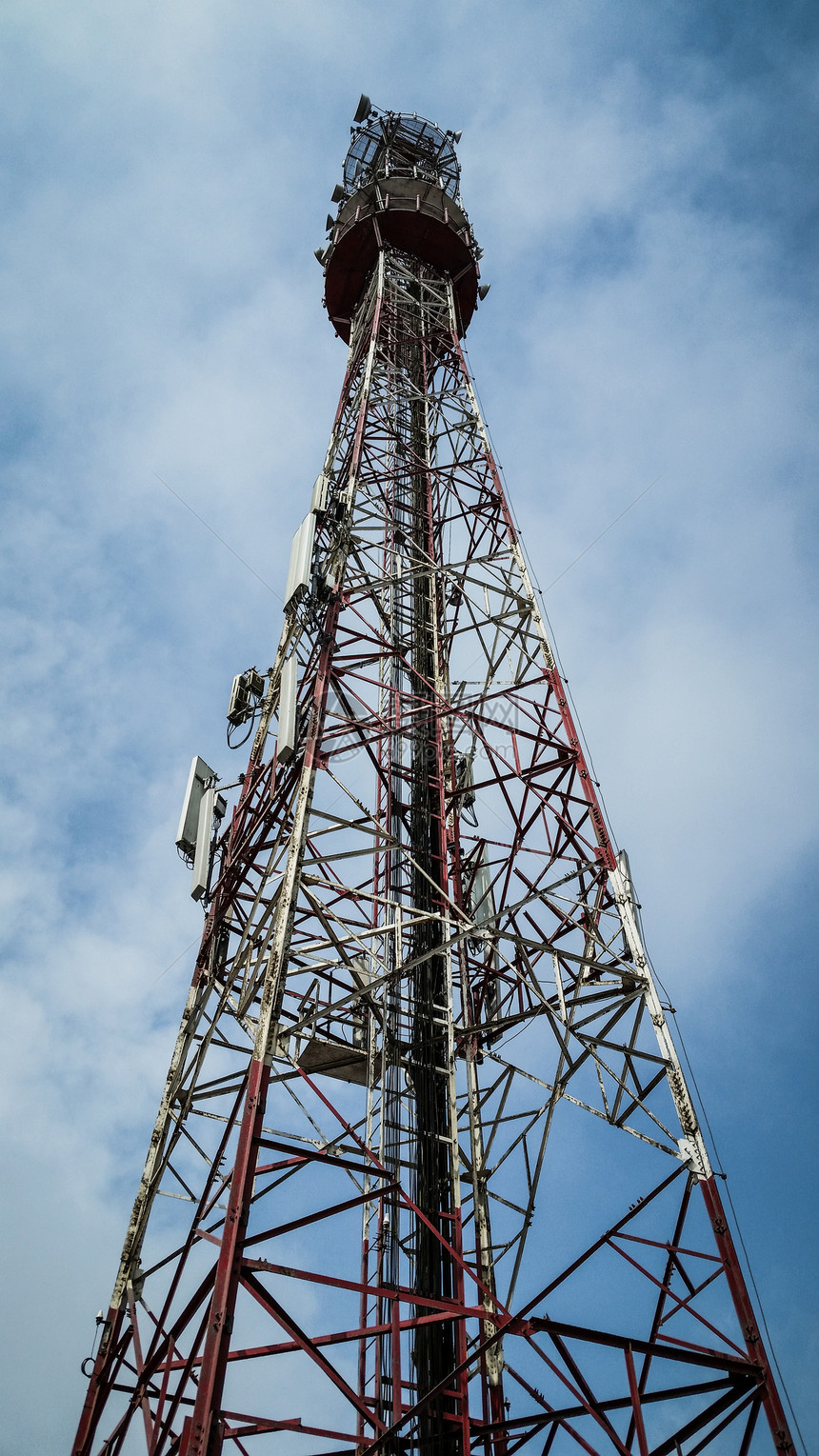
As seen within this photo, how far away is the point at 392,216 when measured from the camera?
24688mm

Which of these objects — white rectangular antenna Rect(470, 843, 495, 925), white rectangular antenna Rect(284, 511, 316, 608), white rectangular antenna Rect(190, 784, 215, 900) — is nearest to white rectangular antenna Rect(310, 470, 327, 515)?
white rectangular antenna Rect(284, 511, 316, 608)

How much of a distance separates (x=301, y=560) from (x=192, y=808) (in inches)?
187

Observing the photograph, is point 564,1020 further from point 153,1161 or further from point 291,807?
point 153,1161

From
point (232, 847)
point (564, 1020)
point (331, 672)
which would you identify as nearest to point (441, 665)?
point (331, 672)

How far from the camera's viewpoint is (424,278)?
25266 millimetres

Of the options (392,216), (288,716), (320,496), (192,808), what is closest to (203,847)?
(192,808)

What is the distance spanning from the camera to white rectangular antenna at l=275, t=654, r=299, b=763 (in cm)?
1306

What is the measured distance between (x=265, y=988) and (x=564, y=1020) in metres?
3.82

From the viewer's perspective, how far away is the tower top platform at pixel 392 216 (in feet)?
81.5

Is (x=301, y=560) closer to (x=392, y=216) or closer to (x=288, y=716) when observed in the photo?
(x=288, y=716)

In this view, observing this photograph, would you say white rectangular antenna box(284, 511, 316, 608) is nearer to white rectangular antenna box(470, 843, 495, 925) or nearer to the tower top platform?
white rectangular antenna box(470, 843, 495, 925)

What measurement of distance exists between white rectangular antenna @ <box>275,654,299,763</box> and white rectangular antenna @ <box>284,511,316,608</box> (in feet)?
5.93

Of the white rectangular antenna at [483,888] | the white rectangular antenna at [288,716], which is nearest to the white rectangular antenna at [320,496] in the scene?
the white rectangular antenna at [288,716]

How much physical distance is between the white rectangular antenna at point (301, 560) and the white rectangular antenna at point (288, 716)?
1808mm
